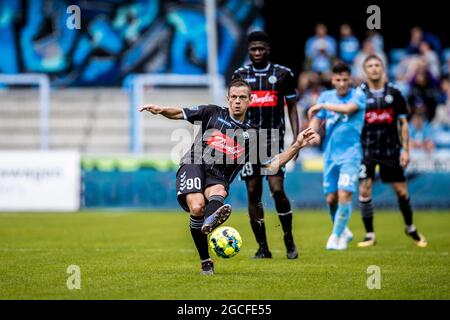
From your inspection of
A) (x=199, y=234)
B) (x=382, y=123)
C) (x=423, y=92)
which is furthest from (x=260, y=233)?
(x=423, y=92)

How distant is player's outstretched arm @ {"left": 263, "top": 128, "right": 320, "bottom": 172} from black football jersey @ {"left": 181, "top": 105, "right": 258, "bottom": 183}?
1.58 ft

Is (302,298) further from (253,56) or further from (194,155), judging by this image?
(253,56)

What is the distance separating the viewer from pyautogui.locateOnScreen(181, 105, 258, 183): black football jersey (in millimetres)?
10867

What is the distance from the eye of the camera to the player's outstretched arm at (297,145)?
10523mm

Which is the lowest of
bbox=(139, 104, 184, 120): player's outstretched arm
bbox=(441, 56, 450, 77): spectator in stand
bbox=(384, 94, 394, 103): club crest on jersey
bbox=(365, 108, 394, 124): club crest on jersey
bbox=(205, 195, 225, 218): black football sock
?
bbox=(205, 195, 225, 218): black football sock

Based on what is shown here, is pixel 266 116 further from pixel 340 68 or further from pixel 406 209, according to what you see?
pixel 406 209

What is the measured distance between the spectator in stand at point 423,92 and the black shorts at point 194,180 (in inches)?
Answer: 594

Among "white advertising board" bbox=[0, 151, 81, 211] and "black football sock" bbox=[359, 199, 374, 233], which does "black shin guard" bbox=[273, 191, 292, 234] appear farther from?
"white advertising board" bbox=[0, 151, 81, 211]

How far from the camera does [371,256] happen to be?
13.0m

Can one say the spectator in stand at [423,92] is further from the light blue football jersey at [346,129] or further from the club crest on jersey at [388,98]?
the light blue football jersey at [346,129]

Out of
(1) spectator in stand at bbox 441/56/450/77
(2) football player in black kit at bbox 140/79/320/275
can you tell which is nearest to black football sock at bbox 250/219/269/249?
(2) football player in black kit at bbox 140/79/320/275

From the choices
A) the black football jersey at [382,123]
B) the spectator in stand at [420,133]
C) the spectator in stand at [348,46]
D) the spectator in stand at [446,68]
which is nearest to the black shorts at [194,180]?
the black football jersey at [382,123]

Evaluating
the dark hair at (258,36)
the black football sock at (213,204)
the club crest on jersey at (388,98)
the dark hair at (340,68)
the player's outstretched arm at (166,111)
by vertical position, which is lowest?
the black football sock at (213,204)

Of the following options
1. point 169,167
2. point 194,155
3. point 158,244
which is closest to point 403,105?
point 158,244
